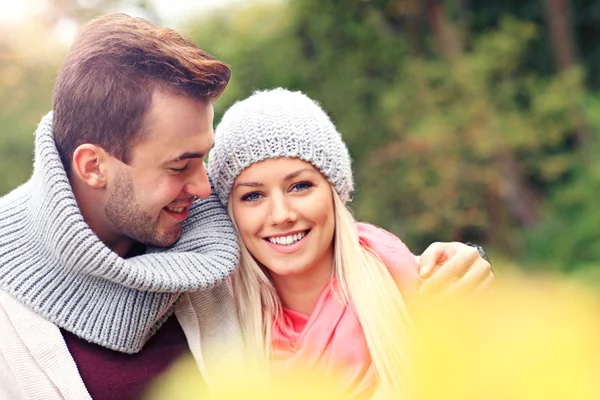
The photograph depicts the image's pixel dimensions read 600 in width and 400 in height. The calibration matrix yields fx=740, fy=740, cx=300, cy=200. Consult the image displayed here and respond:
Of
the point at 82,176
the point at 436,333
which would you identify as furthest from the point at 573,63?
the point at 436,333

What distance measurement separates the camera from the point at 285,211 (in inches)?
77.9

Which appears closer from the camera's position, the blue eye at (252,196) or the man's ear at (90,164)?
the man's ear at (90,164)

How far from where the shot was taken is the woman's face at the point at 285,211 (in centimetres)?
202

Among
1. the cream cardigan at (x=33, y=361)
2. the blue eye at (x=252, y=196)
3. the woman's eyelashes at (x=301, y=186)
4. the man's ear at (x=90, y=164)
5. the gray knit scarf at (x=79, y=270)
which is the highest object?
the woman's eyelashes at (x=301, y=186)

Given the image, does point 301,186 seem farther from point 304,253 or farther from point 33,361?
point 33,361

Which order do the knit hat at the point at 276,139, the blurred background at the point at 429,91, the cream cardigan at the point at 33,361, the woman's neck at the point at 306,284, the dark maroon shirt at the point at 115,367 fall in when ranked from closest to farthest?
the cream cardigan at the point at 33,361 < the dark maroon shirt at the point at 115,367 < the knit hat at the point at 276,139 < the woman's neck at the point at 306,284 < the blurred background at the point at 429,91

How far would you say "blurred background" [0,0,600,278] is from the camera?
730 centimetres

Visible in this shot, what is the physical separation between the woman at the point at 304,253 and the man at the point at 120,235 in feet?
0.30

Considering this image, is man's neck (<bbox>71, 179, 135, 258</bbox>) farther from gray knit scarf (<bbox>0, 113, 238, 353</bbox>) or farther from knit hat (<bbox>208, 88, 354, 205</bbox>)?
knit hat (<bbox>208, 88, 354, 205</bbox>)

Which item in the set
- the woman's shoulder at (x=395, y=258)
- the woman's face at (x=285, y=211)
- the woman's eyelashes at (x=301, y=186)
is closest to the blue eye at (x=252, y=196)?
the woman's face at (x=285, y=211)

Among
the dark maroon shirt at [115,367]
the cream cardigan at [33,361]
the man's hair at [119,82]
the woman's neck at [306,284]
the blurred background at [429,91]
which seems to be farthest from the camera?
the blurred background at [429,91]

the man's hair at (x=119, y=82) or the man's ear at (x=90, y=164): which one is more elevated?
the man's hair at (x=119, y=82)

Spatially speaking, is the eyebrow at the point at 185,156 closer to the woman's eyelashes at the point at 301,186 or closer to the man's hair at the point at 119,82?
the man's hair at the point at 119,82

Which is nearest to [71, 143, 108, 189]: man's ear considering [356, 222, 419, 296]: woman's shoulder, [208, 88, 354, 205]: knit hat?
[208, 88, 354, 205]: knit hat
